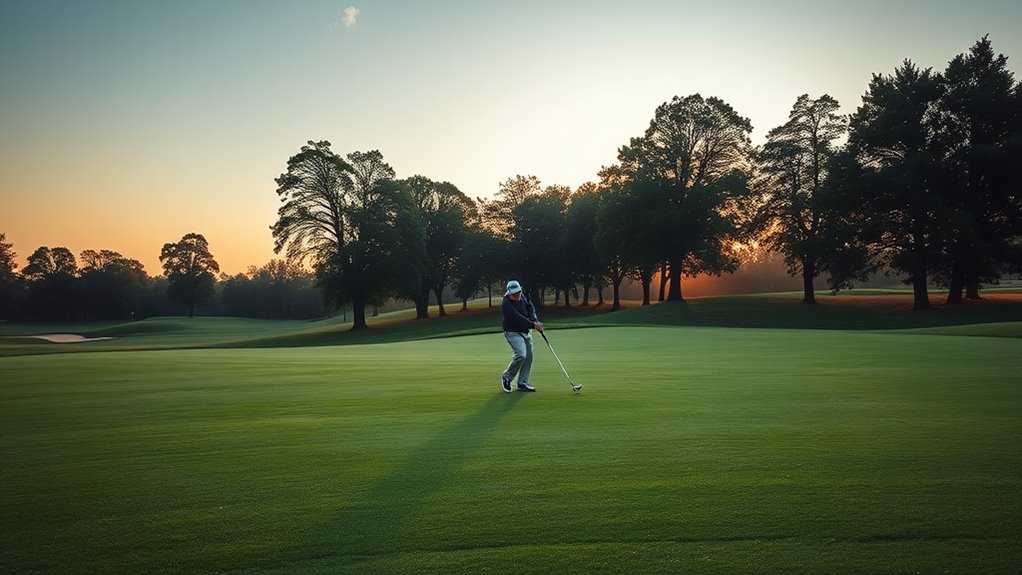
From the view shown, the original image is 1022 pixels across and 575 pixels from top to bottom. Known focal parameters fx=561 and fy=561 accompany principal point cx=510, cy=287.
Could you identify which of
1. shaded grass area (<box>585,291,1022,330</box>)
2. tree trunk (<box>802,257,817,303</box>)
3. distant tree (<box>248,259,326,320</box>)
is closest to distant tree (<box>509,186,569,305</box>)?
shaded grass area (<box>585,291,1022,330</box>)

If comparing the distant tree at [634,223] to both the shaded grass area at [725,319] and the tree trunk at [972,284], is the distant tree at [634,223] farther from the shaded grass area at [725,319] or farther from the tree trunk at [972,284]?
the tree trunk at [972,284]

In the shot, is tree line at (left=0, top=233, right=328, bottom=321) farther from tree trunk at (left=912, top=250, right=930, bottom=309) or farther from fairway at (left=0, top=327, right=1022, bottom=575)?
fairway at (left=0, top=327, right=1022, bottom=575)

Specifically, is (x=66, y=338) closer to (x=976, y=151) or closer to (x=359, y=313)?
(x=359, y=313)

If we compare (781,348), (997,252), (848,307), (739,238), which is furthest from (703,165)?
(781,348)

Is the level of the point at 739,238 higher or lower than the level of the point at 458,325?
higher

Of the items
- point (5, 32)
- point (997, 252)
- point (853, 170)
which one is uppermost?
point (5, 32)

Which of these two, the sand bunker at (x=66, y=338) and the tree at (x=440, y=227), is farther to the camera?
the tree at (x=440, y=227)

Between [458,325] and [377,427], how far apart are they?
178ft

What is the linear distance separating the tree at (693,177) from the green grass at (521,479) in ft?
149

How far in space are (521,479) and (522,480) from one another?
0.03 metres

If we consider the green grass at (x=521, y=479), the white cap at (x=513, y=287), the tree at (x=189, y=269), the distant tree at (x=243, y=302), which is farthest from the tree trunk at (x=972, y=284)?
the distant tree at (x=243, y=302)

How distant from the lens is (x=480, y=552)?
Result: 438cm

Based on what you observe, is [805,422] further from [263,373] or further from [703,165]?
[703,165]

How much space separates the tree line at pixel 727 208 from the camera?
46.2 m
